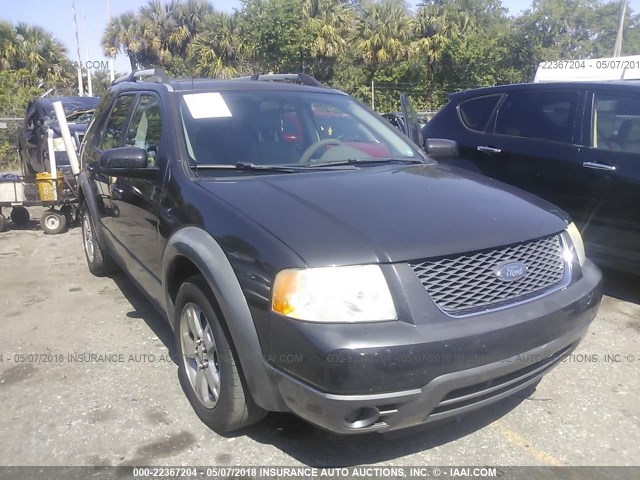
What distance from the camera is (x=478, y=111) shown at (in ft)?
19.9

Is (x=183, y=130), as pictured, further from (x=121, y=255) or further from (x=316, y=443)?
(x=316, y=443)

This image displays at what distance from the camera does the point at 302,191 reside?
9.52ft

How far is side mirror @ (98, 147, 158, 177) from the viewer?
3383mm

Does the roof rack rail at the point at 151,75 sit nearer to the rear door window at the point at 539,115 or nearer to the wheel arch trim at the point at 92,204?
the wheel arch trim at the point at 92,204

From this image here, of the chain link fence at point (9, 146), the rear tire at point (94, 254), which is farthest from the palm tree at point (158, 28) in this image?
the rear tire at point (94, 254)

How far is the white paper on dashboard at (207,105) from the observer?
3.54m

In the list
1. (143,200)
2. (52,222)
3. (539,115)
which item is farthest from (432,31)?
(143,200)

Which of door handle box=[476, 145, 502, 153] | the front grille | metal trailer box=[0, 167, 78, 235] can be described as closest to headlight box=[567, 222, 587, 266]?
the front grille

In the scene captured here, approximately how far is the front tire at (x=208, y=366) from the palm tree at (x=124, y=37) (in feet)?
115

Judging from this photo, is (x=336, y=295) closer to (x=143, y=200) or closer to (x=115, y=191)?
(x=143, y=200)

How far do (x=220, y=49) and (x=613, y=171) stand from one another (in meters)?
25.6

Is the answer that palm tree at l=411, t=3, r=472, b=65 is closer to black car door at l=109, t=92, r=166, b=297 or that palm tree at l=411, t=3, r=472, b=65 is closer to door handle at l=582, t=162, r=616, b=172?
door handle at l=582, t=162, r=616, b=172

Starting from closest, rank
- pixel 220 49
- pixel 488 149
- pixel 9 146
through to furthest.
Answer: pixel 488 149
pixel 9 146
pixel 220 49

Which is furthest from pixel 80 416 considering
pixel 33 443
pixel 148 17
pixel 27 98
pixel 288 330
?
pixel 148 17
